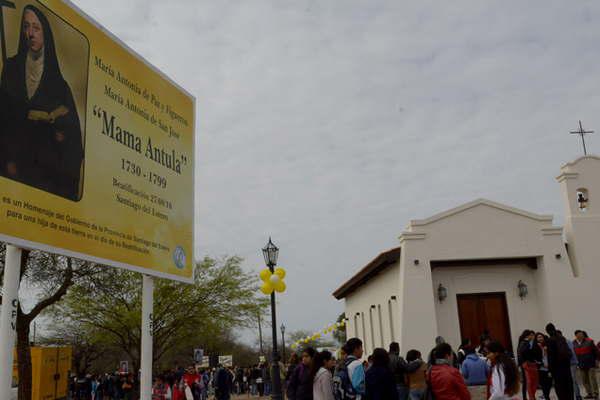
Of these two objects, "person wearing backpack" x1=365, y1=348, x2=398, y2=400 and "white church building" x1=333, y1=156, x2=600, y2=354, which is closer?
"person wearing backpack" x1=365, y1=348, x2=398, y2=400

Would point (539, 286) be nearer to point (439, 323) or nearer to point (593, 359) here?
point (439, 323)

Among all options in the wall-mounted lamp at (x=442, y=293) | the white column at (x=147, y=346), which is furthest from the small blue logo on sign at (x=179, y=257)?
the wall-mounted lamp at (x=442, y=293)

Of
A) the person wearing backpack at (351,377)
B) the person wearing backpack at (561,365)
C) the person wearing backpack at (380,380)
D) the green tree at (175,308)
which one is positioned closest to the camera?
the person wearing backpack at (380,380)

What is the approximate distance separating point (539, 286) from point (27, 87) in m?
18.3

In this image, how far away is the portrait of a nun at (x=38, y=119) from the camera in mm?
6594

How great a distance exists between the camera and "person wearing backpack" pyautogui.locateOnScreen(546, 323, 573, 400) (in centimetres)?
1263

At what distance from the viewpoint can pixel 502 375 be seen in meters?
7.12

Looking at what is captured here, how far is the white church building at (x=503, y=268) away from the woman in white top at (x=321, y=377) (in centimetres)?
1160

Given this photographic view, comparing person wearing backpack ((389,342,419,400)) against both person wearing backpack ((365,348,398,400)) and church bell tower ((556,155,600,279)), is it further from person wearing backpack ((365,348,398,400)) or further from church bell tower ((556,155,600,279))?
church bell tower ((556,155,600,279))

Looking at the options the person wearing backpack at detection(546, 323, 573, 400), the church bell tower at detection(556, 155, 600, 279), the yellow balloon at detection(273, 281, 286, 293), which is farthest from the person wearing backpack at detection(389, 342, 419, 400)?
the church bell tower at detection(556, 155, 600, 279)

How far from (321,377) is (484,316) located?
44.5 ft

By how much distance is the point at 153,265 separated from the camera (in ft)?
29.3

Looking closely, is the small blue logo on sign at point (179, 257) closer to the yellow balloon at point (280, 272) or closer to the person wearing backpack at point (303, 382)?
the person wearing backpack at point (303, 382)

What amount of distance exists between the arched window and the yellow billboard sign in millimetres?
15766
